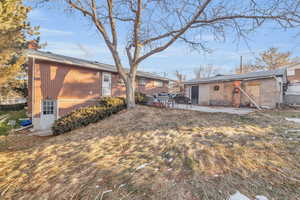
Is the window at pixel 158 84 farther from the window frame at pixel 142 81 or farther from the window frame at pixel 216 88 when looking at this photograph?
the window frame at pixel 216 88

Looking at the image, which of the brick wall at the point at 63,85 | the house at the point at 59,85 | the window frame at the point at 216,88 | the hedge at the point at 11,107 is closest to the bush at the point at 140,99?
the house at the point at 59,85

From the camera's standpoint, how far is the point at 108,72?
11.9 metres

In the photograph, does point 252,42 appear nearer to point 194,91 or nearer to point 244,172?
point 244,172

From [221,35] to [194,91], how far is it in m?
9.25

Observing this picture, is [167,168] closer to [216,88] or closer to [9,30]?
[9,30]

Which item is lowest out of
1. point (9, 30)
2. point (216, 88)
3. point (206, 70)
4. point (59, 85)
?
point (59, 85)

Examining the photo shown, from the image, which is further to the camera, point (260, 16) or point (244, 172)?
point (260, 16)

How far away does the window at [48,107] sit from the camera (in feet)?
29.7

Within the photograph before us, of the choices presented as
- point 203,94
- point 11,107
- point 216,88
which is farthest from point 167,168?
point 11,107

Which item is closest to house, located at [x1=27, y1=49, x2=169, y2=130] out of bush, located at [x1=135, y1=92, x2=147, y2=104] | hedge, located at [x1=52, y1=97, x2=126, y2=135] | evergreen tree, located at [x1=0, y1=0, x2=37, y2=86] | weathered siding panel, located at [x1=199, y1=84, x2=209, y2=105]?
evergreen tree, located at [x1=0, y1=0, x2=37, y2=86]

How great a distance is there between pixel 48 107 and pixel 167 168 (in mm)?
9820

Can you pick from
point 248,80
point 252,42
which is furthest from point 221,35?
point 248,80

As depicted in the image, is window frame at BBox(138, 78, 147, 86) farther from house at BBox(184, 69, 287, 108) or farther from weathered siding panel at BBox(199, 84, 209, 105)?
weathered siding panel at BBox(199, 84, 209, 105)

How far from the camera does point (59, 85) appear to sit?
942 centimetres
